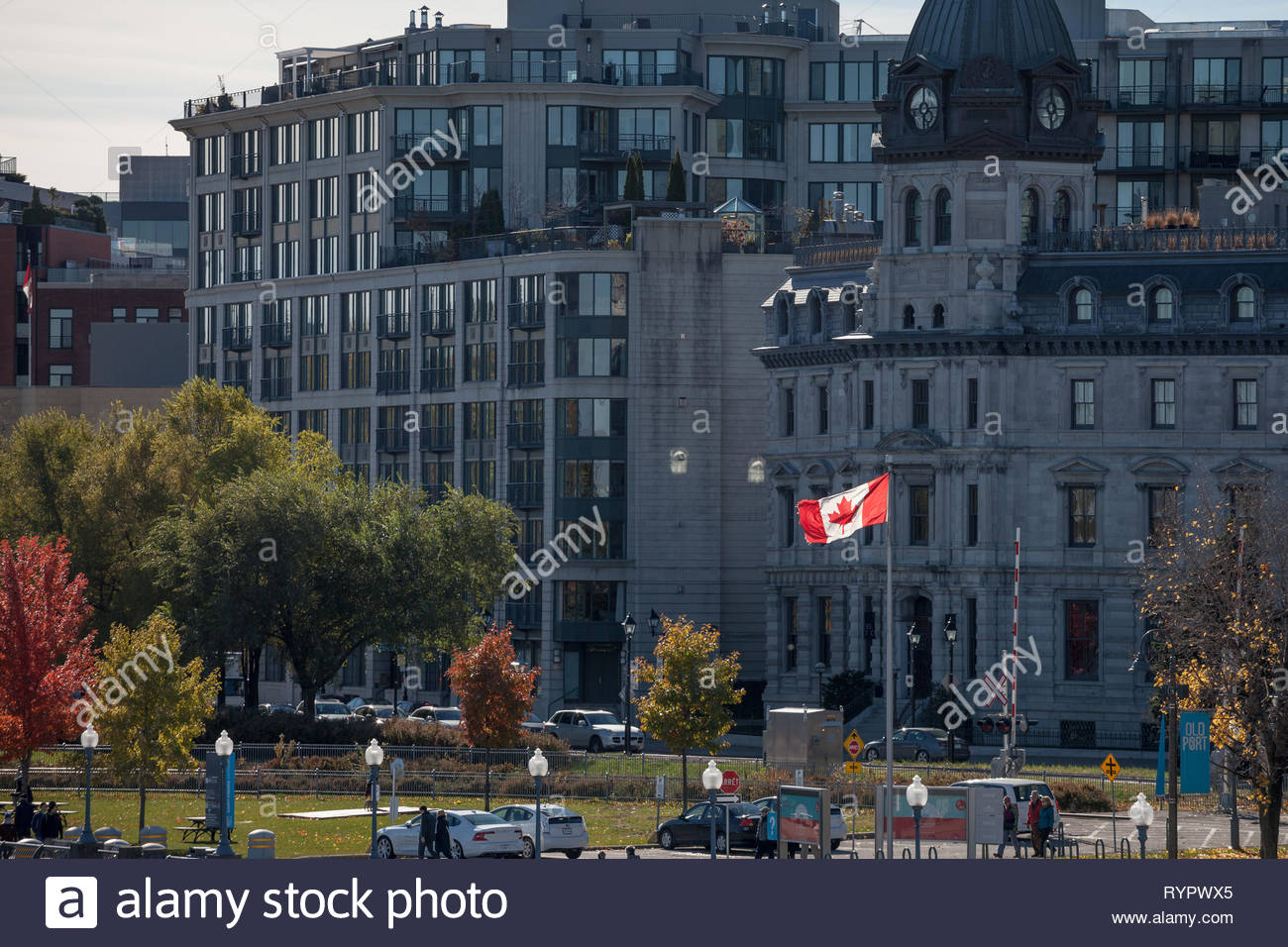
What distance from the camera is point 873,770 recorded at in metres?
82.5

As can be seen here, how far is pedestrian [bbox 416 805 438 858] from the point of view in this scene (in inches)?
2400

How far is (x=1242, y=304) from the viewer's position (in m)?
102

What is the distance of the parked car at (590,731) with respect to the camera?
98438 millimetres

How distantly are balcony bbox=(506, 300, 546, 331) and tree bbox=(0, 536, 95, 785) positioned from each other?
130 ft

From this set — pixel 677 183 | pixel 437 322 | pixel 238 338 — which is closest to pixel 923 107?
pixel 677 183

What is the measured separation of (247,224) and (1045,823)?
84683 millimetres

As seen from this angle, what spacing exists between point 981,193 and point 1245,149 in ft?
106

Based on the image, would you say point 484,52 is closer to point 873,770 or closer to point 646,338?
point 646,338

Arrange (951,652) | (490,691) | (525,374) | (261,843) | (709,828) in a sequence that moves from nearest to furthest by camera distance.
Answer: (261,843)
(709,828)
(490,691)
(951,652)
(525,374)

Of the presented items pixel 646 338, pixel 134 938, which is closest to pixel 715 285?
pixel 646 338

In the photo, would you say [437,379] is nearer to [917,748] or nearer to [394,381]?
[394,381]

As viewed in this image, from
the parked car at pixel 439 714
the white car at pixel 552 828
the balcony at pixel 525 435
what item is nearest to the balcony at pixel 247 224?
the balcony at pixel 525 435

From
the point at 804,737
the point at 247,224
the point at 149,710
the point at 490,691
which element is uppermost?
the point at 247,224

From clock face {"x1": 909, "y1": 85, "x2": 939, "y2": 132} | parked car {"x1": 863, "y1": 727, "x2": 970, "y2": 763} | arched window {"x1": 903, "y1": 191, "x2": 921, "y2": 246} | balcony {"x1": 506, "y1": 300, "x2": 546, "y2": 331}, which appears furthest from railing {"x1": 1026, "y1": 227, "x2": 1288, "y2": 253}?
balcony {"x1": 506, "y1": 300, "x2": 546, "y2": 331}
